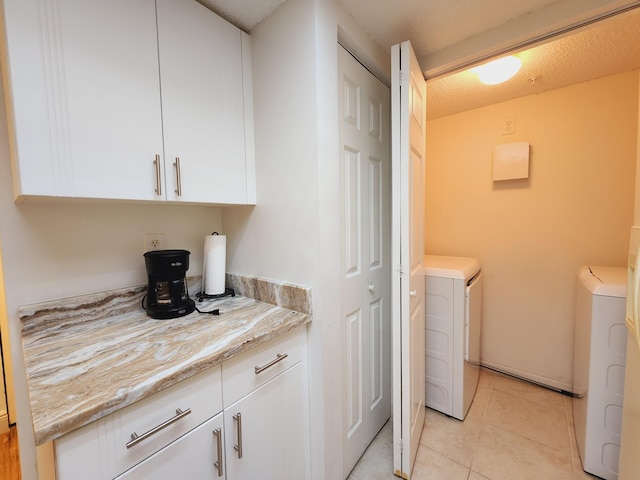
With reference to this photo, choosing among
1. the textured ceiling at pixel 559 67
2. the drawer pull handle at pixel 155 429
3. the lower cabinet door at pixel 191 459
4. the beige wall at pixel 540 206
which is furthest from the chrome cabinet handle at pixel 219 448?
the beige wall at pixel 540 206

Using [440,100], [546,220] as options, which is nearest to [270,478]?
[546,220]

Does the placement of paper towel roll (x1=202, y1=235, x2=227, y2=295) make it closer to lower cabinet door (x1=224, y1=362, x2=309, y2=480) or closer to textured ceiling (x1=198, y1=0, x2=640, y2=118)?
lower cabinet door (x1=224, y1=362, x2=309, y2=480)

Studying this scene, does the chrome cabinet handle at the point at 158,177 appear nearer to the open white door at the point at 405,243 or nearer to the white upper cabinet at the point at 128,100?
the white upper cabinet at the point at 128,100

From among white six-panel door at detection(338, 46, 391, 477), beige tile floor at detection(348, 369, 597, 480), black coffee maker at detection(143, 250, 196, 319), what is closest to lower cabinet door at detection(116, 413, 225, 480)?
black coffee maker at detection(143, 250, 196, 319)

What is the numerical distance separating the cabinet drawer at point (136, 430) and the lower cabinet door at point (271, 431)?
113 mm

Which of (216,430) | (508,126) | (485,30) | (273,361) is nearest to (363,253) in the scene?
(273,361)

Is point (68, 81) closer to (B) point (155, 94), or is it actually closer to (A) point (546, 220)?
(B) point (155, 94)

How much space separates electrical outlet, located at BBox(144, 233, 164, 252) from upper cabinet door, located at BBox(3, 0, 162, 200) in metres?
0.35

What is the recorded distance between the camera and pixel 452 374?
1.68m

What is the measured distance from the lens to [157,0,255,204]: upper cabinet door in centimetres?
101

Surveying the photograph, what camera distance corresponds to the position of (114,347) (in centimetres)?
85

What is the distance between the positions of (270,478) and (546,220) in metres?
2.28

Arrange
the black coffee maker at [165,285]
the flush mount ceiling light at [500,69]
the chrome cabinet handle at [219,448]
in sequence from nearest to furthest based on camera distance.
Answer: the chrome cabinet handle at [219,448]
the black coffee maker at [165,285]
the flush mount ceiling light at [500,69]

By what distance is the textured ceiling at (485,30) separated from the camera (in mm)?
1134
